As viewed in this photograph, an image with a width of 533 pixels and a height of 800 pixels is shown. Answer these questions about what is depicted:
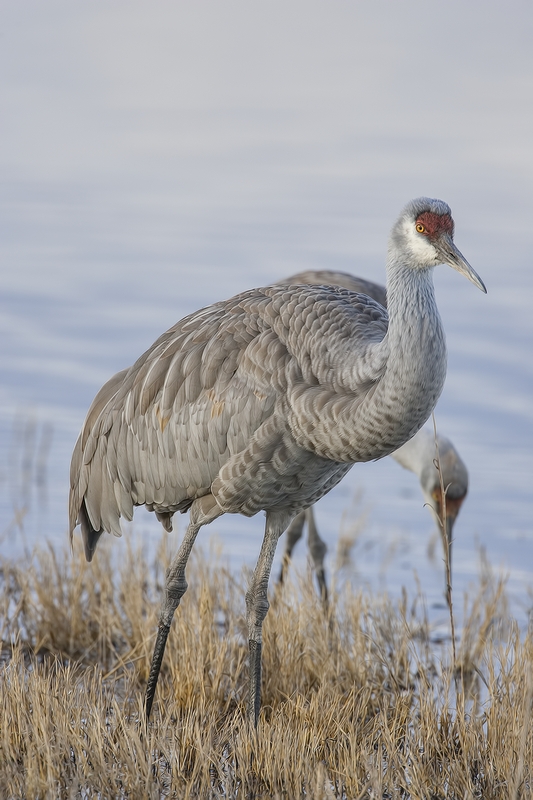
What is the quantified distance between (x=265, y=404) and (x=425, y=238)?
82cm

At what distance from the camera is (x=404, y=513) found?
9148 mm

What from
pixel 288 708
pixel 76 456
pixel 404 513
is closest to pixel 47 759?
pixel 288 708

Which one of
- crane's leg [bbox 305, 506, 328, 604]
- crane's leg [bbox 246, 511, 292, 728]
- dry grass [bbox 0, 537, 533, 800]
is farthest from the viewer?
crane's leg [bbox 305, 506, 328, 604]

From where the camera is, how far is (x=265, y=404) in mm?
4566

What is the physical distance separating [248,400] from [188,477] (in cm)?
48

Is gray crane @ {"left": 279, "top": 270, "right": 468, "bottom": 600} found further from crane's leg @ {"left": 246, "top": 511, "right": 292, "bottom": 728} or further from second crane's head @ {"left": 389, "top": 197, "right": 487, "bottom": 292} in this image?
second crane's head @ {"left": 389, "top": 197, "right": 487, "bottom": 292}

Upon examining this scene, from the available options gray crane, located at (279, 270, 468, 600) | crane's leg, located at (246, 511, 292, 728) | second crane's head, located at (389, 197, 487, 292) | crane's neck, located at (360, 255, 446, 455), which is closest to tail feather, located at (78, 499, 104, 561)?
crane's leg, located at (246, 511, 292, 728)

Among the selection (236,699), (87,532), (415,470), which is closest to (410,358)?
(236,699)

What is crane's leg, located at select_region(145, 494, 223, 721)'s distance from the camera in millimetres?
4887

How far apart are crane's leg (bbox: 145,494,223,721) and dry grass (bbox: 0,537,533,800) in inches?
3.7

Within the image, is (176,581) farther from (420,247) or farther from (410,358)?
(420,247)

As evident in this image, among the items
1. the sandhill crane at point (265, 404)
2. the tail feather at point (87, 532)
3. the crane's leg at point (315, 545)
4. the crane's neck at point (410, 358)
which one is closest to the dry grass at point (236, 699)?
the sandhill crane at point (265, 404)

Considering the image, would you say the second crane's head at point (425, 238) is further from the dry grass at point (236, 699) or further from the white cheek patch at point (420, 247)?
the dry grass at point (236, 699)

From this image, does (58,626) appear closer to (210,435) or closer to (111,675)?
(111,675)
